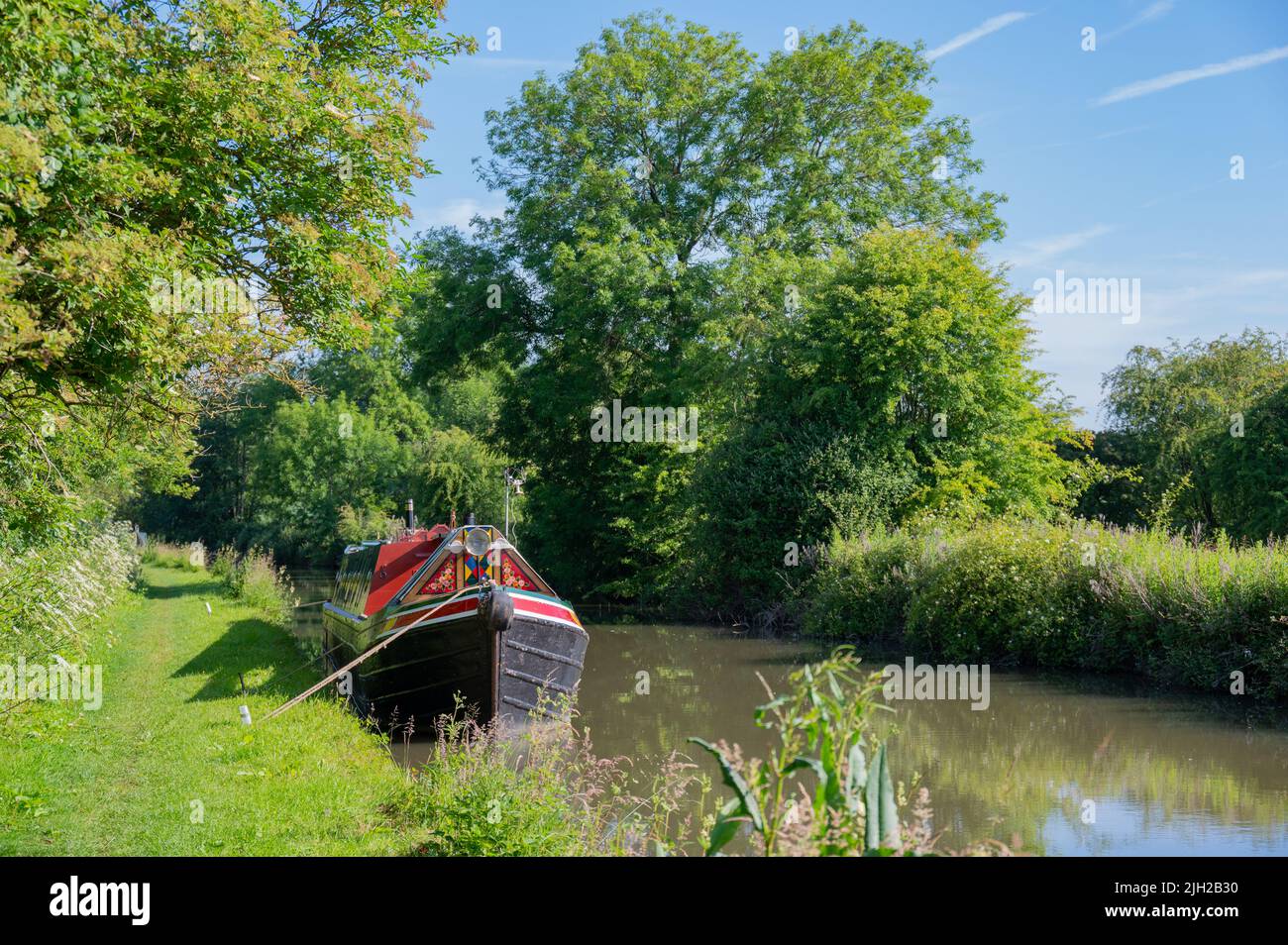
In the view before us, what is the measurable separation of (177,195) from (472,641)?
6.31 m

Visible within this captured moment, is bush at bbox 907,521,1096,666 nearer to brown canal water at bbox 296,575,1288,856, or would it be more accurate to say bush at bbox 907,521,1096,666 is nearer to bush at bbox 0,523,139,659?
brown canal water at bbox 296,575,1288,856

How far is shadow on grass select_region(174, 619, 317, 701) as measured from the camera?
14062mm

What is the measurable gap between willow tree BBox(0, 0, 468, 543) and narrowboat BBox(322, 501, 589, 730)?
3807 mm

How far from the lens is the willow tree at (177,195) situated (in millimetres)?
5973

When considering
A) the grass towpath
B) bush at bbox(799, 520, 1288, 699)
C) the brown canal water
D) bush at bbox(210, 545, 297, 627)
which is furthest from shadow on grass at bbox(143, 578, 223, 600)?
bush at bbox(799, 520, 1288, 699)

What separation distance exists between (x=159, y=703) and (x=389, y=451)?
42563 mm

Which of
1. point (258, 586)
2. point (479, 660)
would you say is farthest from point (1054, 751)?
point (258, 586)

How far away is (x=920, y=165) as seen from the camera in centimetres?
3123

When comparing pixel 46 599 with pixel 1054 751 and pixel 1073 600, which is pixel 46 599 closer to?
pixel 1054 751

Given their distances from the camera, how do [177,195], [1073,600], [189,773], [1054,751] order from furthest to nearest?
[1073,600] → [1054,751] → [189,773] → [177,195]

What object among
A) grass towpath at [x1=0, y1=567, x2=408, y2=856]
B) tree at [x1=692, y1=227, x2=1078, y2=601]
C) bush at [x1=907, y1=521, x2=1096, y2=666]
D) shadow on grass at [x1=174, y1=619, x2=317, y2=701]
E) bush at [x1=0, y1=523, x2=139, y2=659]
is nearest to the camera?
grass towpath at [x1=0, y1=567, x2=408, y2=856]

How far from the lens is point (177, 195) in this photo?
7438 millimetres
